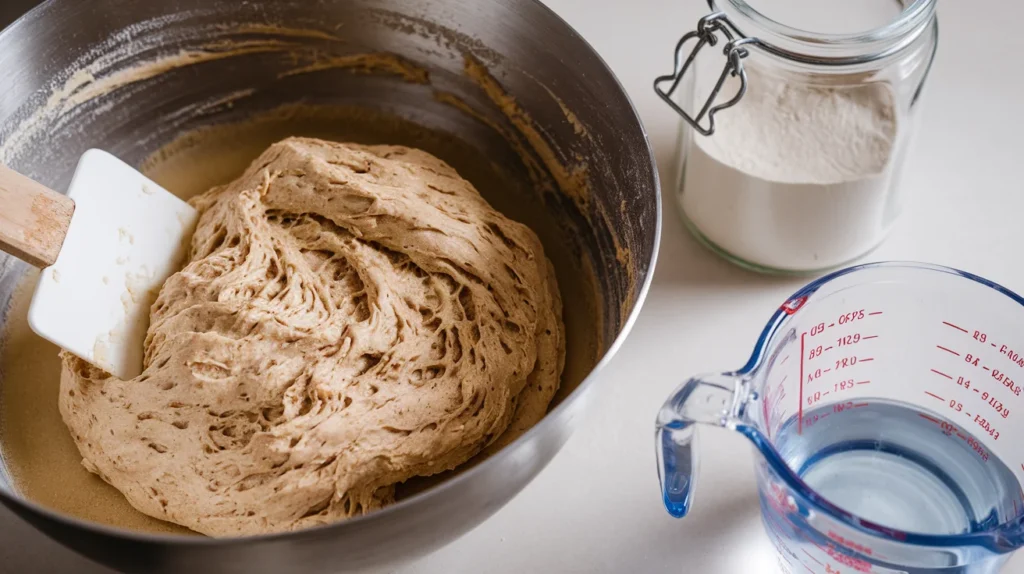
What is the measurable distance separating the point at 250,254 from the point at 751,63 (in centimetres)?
74

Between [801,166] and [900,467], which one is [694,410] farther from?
[801,166]

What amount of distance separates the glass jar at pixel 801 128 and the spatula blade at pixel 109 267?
0.76m

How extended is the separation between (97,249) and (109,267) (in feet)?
0.10

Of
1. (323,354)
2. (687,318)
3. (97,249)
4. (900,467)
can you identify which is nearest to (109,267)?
(97,249)

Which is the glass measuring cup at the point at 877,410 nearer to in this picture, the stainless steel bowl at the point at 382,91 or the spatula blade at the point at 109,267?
the stainless steel bowl at the point at 382,91

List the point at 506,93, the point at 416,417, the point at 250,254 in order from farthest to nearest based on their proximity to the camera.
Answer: the point at 506,93, the point at 250,254, the point at 416,417

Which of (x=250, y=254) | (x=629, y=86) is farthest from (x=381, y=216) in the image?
(x=629, y=86)

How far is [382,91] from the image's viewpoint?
1562 millimetres

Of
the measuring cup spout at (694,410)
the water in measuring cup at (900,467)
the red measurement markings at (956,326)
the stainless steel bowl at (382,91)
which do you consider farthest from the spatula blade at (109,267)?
the red measurement markings at (956,326)

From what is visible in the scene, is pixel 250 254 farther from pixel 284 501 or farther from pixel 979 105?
pixel 979 105

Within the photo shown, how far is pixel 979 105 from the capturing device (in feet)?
5.12

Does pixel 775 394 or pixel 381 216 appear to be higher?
pixel 381 216

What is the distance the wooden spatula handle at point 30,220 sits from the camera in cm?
113

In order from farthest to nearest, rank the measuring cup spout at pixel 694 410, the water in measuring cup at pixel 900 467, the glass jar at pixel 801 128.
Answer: the glass jar at pixel 801 128, the water in measuring cup at pixel 900 467, the measuring cup spout at pixel 694 410
